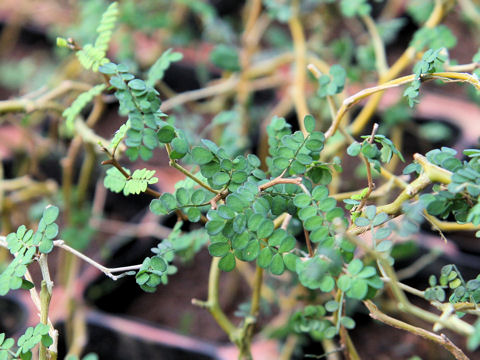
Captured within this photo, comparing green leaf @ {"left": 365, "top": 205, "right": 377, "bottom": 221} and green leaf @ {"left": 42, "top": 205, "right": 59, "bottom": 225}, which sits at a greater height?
green leaf @ {"left": 365, "top": 205, "right": 377, "bottom": 221}

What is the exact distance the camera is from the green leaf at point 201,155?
0.46 metres

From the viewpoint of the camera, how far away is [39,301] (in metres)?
0.50

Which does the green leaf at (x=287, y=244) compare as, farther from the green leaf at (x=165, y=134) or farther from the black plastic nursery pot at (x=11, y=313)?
the black plastic nursery pot at (x=11, y=313)

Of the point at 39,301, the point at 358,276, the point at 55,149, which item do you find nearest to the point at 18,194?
the point at 55,149

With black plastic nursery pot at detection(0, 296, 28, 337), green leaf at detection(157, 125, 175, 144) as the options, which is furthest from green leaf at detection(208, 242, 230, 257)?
black plastic nursery pot at detection(0, 296, 28, 337)

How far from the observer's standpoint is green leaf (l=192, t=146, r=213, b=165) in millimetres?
456

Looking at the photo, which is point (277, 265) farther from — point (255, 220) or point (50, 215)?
point (50, 215)

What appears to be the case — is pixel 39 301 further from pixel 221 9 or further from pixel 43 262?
pixel 221 9

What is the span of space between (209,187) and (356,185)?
2.59 ft

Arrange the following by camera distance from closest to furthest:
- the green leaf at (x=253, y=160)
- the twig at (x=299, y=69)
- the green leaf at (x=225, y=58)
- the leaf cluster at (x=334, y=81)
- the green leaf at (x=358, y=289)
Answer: the green leaf at (x=358, y=289), the green leaf at (x=253, y=160), the leaf cluster at (x=334, y=81), the twig at (x=299, y=69), the green leaf at (x=225, y=58)

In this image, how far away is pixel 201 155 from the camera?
1.51ft

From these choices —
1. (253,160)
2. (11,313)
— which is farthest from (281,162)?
(11,313)

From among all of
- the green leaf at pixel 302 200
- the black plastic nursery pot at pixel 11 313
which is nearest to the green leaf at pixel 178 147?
the green leaf at pixel 302 200

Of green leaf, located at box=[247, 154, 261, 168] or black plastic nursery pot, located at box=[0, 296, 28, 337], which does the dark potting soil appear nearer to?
black plastic nursery pot, located at box=[0, 296, 28, 337]
